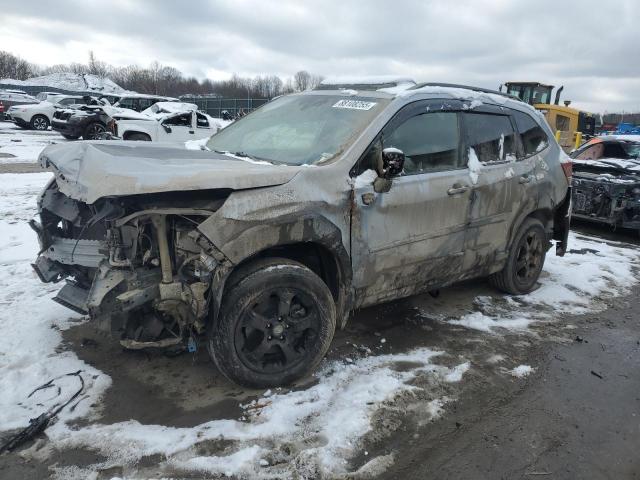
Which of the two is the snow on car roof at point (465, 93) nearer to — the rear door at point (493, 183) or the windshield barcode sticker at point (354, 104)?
the rear door at point (493, 183)

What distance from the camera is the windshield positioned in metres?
3.41

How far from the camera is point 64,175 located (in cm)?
297

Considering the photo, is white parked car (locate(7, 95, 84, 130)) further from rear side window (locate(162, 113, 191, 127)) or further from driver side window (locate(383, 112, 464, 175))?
driver side window (locate(383, 112, 464, 175))

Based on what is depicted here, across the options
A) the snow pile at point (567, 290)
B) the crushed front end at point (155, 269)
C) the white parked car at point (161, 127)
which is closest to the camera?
the crushed front end at point (155, 269)

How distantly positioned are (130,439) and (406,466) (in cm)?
145

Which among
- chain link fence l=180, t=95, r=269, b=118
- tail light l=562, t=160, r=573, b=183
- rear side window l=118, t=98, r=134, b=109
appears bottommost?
tail light l=562, t=160, r=573, b=183

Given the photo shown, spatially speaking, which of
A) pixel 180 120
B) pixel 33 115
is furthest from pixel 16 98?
pixel 180 120

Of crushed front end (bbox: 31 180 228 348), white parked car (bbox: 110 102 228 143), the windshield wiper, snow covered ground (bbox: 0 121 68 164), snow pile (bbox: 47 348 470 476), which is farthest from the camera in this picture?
white parked car (bbox: 110 102 228 143)

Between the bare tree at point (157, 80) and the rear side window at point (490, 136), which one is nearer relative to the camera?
the rear side window at point (490, 136)

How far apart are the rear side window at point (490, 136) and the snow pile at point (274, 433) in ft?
6.77

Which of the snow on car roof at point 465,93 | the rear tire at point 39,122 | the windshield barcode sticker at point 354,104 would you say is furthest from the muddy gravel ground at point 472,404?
the rear tire at point 39,122

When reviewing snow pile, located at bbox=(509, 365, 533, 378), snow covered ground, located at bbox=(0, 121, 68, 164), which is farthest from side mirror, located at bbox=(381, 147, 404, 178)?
snow covered ground, located at bbox=(0, 121, 68, 164)

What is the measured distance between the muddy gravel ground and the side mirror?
1.38 metres

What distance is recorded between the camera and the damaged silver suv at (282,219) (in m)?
2.75
